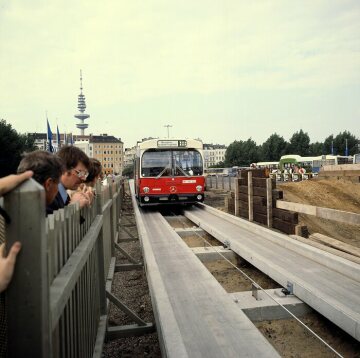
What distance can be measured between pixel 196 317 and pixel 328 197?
43.1 feet

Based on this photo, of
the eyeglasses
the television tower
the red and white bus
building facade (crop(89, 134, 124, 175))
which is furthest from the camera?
the television tower

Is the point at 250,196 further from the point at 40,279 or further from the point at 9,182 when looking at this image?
the point at 9,182

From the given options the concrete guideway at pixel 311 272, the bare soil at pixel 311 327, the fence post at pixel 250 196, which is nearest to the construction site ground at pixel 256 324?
the bare soil at pixel 311 327

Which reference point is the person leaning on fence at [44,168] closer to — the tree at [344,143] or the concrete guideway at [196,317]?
the concrete guideway at [196,317]

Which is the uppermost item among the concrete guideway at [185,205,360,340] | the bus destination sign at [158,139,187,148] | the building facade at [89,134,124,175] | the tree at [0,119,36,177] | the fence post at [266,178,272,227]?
the building facade at [89,134,124,175]

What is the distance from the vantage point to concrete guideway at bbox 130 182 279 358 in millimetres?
3554

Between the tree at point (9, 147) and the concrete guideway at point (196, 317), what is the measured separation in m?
42.6

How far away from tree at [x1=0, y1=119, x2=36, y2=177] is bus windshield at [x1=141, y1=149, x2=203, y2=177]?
1334 inches

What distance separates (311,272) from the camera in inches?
241

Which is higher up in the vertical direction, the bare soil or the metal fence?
the metal fence

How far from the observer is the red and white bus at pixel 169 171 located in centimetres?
1536

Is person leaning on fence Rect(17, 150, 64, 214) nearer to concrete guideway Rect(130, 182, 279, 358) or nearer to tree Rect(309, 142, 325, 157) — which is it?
concrete guideway Rect(130, 182, 279, 358)

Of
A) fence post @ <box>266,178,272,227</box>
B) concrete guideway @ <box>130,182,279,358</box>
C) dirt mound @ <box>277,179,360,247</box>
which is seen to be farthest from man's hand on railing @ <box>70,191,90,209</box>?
dirt mound @ <box>277,179,360,247</box>

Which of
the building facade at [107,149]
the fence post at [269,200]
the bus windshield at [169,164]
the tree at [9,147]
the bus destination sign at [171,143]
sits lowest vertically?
the fence post at [269,200]
